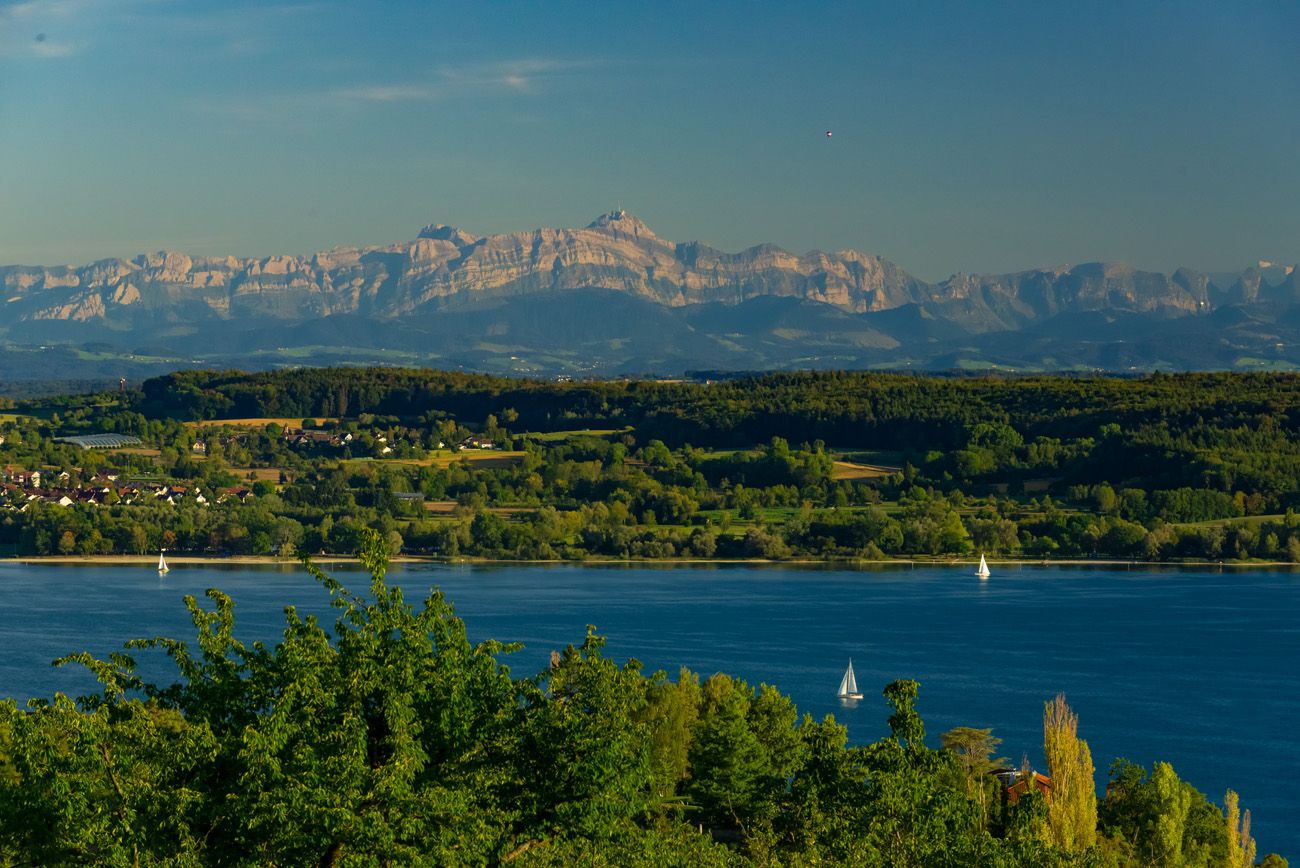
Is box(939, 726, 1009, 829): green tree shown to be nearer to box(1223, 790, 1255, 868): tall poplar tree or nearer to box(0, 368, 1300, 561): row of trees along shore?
box(1223, 790, 1255, 868): tall poplar tree

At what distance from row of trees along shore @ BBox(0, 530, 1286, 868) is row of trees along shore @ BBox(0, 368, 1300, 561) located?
5862cm

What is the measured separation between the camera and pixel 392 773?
456 inches

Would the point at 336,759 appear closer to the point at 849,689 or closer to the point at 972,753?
the point at 972,753

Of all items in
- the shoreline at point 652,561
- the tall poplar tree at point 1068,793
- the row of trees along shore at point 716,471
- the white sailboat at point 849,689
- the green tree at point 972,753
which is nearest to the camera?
the tall poplar tree at point 1068,793

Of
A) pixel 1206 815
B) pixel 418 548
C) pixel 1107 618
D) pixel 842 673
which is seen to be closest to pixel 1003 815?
pixel 1206 815

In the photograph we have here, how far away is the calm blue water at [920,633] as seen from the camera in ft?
121

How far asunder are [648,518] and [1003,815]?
5939 cm

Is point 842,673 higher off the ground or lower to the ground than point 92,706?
lower

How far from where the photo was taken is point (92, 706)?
43.9 feet

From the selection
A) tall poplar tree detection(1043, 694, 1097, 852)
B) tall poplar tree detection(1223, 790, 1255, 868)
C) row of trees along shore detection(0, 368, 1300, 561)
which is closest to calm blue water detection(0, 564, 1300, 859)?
row of trees along shore detection(0, 368, 1300, 561)

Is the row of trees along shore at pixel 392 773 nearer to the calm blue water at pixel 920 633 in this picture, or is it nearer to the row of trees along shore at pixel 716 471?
the calm blue water at pixel 920 633

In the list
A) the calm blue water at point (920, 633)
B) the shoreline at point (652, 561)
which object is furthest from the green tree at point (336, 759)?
the shoreline at point (652, 561)

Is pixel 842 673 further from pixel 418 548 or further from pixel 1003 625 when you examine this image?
pixel 418 548

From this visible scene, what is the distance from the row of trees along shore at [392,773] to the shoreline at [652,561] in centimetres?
5662
